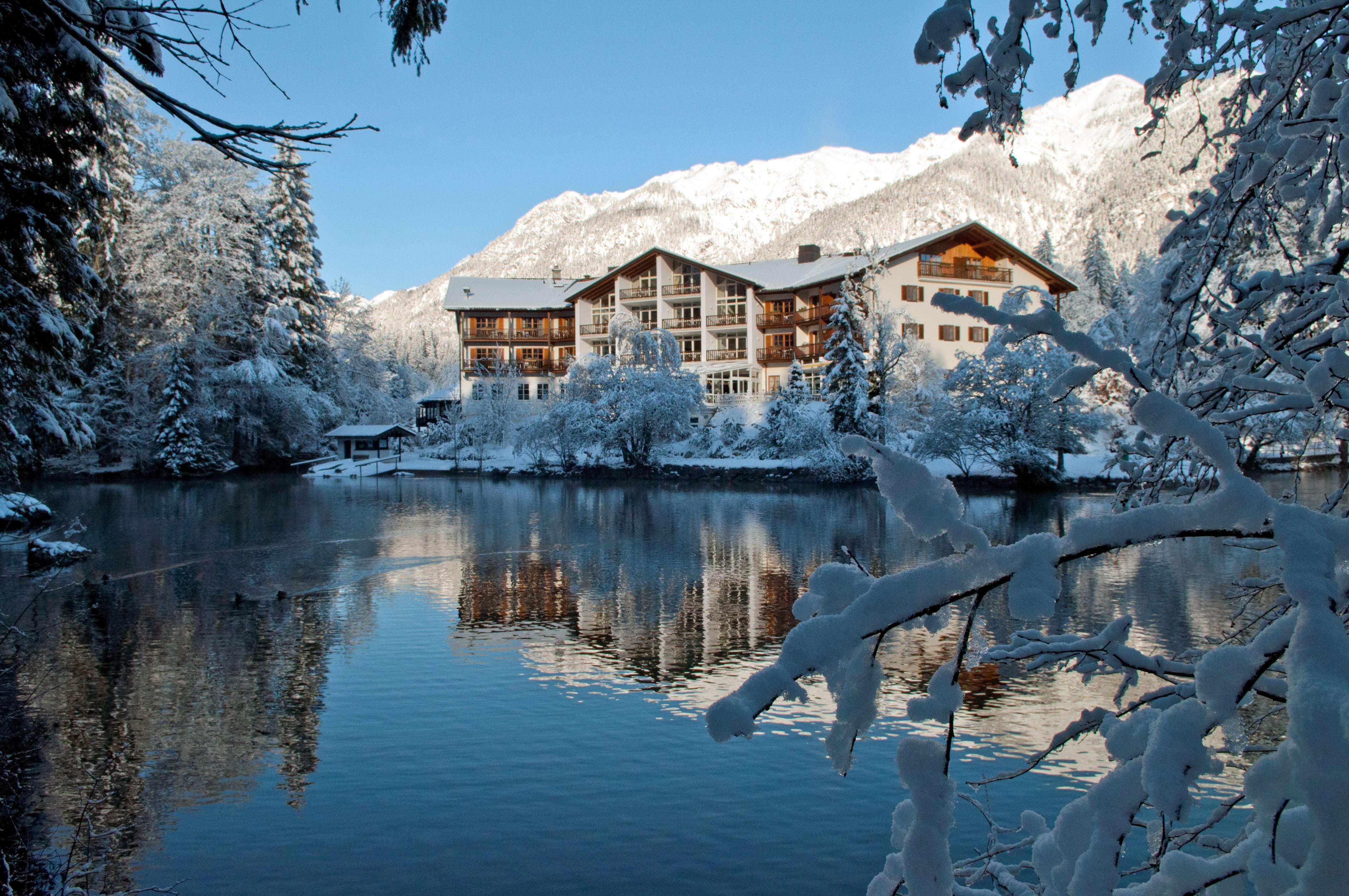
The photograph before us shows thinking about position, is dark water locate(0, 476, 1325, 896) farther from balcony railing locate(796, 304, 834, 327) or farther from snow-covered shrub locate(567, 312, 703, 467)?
balcony railing locate(796, 304, 834, 327)

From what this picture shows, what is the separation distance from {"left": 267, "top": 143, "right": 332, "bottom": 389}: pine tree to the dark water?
32.2 metres

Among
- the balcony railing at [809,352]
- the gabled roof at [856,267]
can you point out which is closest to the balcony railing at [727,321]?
the gabled roof at [856,267]

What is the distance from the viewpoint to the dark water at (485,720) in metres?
6.37

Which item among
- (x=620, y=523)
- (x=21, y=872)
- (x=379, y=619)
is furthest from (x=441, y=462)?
(x=21, y=872)

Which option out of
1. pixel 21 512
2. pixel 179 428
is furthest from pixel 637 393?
pixel 21 512

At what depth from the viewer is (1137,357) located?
520cm

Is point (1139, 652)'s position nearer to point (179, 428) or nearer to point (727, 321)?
point (179, 428)

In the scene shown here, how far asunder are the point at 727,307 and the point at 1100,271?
2733 cm

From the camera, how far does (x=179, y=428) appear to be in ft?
137

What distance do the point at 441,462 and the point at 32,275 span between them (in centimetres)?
3607

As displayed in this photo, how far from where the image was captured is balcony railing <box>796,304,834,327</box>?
49.1 m

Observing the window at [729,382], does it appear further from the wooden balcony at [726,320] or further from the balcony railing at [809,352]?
the balcony railing at [809,352]

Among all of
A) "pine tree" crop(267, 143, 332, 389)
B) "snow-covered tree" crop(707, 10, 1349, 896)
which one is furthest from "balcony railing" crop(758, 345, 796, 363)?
"snow-covered tree" crop(707, 10, 1349, 896)

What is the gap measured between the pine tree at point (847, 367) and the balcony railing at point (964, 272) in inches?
384
